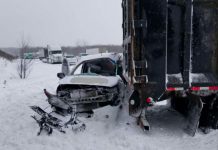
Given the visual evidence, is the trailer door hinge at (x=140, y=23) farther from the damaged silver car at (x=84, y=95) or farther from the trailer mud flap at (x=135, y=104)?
the damaged silver car at (x=84, y=95)

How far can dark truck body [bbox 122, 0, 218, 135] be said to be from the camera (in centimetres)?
490

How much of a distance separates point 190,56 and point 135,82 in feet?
3.50

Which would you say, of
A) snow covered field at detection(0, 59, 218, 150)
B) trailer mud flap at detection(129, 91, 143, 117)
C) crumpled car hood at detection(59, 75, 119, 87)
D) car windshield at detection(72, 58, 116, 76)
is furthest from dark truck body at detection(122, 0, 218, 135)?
car windshield at detection(72, 58, 116, 76)

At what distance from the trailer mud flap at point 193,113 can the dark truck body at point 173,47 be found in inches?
10.1

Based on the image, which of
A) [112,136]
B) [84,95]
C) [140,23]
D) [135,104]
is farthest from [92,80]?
[140,23]

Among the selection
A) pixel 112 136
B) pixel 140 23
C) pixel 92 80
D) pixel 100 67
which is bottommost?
pixel 112 136

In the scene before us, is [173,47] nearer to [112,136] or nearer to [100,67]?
[112,136]

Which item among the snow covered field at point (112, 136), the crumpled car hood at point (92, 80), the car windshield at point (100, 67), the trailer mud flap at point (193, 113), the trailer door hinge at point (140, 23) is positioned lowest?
the snow covered field at point (112, 136)

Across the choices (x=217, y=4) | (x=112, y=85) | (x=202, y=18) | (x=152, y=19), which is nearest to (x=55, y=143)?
(x=112, y=85)

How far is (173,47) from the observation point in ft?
16.4

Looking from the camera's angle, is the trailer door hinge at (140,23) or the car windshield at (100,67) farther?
the car windshield at (100,67)

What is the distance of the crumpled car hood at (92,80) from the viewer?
7.14 m

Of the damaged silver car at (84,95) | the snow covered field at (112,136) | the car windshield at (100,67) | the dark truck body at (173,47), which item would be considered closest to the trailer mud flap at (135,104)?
the dark truck body at (173,47)

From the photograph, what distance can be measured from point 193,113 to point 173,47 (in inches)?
56.8
